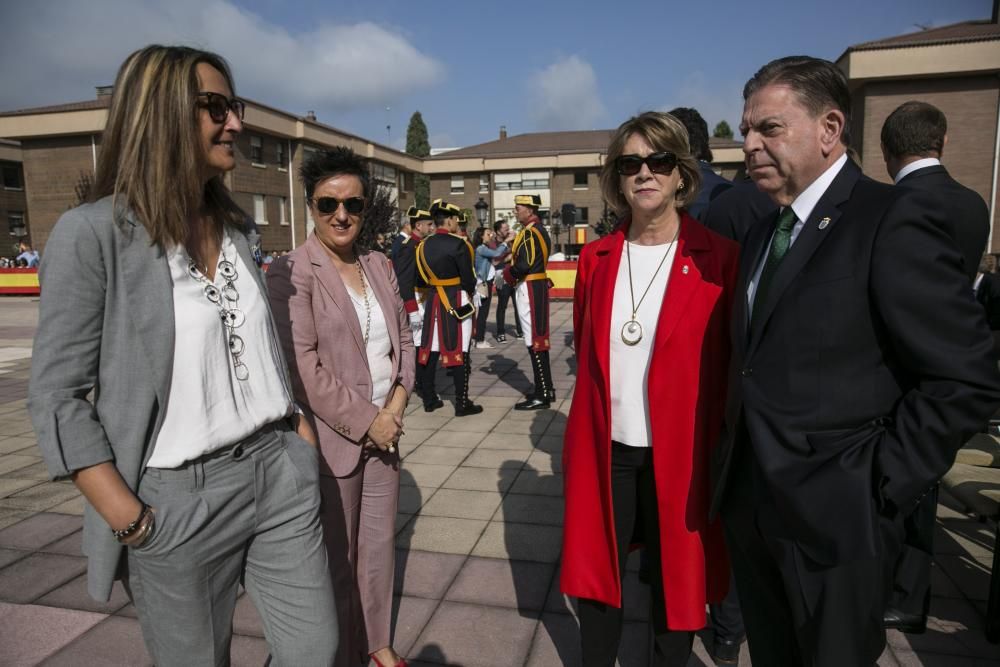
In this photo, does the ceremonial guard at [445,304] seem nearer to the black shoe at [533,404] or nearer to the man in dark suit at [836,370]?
the black shoe at [533,404]

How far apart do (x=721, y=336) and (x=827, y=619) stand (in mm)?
916

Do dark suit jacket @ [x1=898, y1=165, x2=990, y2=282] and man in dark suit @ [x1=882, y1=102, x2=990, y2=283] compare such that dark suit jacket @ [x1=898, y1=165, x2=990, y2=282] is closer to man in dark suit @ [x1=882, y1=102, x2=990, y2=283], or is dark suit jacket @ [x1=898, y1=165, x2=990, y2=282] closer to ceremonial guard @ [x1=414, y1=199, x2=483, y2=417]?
man in dark suit @ [x1=882, y1=102, x2=990, y2=283]

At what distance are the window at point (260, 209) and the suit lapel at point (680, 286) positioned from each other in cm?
3279

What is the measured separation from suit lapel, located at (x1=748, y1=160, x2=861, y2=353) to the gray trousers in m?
1.32

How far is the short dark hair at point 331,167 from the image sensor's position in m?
2.64

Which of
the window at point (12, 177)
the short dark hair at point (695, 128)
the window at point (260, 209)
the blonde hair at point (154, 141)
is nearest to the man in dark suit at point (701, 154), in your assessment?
the short dark hair at point (695, 128)

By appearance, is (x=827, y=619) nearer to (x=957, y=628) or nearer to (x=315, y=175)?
(x=957, y=628)

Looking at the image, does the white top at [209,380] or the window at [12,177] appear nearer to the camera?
the white top at [209,380]

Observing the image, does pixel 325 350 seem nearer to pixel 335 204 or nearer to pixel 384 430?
pixel 384 430

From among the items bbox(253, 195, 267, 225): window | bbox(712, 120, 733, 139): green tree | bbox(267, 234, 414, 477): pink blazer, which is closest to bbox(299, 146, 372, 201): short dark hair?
bbox(267, 234, 414, 477): pink blazer

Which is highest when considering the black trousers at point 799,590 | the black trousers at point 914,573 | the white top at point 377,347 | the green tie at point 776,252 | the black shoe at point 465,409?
the green tie at point 776,252

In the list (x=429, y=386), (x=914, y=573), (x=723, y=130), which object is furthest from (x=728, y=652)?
(x=723, y=130)

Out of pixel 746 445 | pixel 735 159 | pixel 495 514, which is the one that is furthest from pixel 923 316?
pixel 735 159

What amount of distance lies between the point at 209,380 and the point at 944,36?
115 ft
